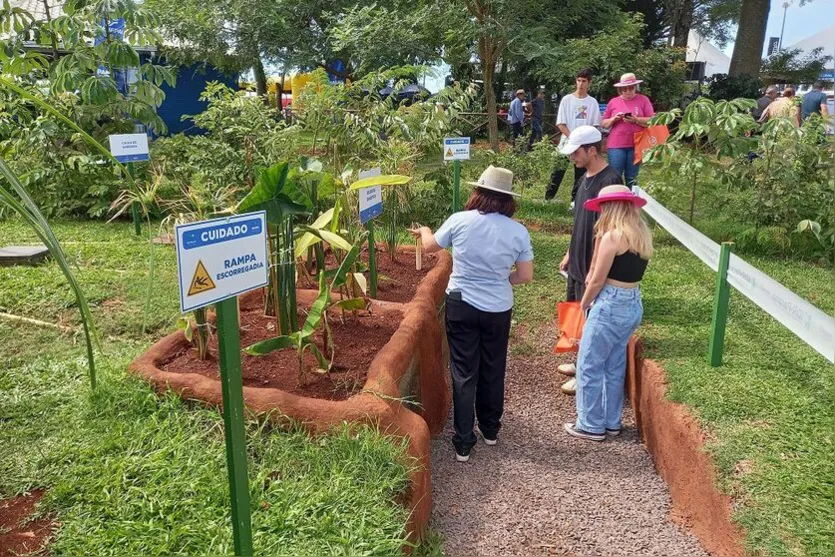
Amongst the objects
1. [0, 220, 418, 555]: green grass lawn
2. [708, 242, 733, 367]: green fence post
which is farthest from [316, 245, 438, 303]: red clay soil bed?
[708, 242, 733, 367]: green fence post

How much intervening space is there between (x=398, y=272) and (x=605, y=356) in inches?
75.0

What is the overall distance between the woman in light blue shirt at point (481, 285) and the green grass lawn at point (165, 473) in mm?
1158

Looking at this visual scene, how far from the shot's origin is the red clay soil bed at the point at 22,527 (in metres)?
2.17

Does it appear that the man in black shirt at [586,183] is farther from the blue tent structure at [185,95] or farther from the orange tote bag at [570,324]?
the blue tent structure at [185,95]

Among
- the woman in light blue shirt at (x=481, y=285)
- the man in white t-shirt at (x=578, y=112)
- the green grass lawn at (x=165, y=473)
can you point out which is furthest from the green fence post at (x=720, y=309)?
the man in white t-shirt at (x=578, y=112)

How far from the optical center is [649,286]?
5.61 metres

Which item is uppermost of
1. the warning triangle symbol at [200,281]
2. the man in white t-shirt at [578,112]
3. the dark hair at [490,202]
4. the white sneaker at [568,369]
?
the man in white t-shirt at [578,112]

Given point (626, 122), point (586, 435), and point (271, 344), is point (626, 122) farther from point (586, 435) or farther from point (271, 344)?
point (271, 344)

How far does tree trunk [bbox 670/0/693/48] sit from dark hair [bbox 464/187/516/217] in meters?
19.1

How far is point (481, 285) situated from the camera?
3.66 meters

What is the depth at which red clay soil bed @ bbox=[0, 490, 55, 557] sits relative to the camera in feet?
7.10

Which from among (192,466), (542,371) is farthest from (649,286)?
(192,466)

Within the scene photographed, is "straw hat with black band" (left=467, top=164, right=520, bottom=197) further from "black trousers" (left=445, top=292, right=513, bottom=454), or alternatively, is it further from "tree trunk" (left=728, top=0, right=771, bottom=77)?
"tree trunk" (left=728, top=0, right=771, bottom=77)

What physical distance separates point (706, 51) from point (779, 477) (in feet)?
84.4
